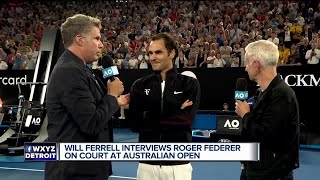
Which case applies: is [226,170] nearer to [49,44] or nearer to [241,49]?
[49,44]

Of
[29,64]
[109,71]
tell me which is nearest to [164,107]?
[109,71]

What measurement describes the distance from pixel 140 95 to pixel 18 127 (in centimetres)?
698

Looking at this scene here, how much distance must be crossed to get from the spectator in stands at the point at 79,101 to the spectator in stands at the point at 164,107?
2.24 feet

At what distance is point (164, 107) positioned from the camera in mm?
3564

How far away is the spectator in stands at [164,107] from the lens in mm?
3484

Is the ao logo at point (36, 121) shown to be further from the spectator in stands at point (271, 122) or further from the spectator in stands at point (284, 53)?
the spectator in stands at point (284, 53)

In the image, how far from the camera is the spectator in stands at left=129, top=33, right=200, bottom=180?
137 inches

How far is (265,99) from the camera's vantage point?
9.47ft

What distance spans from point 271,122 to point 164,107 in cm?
105

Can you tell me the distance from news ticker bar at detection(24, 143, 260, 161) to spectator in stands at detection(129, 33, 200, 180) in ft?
0.27

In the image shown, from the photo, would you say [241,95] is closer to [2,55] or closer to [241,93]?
[241,93]

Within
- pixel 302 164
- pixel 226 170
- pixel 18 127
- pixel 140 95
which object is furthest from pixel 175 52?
pixel 18 127

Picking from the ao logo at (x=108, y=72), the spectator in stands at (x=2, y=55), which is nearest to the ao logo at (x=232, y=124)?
the ao logo at (x=108, y=72)

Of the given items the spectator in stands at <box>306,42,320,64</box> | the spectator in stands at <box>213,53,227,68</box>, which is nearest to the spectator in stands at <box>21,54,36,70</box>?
the spectator in stands at <box>213,53,227,68</box>
